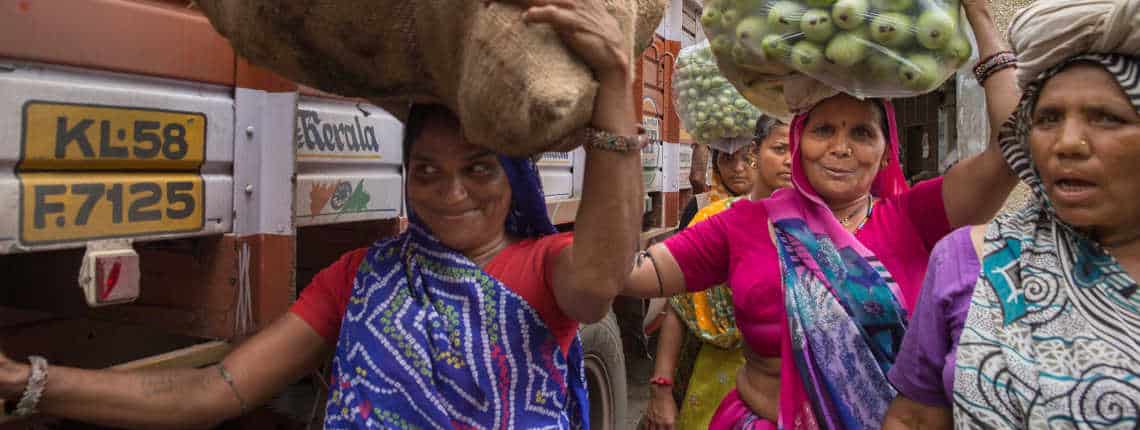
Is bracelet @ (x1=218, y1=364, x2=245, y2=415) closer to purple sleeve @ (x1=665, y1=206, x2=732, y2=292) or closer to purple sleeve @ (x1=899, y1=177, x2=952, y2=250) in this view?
purple sleeve @ (x1=665, y1=206, x2=732, y2=292)

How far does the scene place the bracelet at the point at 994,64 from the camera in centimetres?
158

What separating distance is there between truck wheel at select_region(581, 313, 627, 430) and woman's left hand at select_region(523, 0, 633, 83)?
86.5 inches

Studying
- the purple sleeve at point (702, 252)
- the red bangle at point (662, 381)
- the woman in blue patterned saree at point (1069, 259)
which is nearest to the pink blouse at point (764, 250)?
the purple sleeve at point (702, 252)

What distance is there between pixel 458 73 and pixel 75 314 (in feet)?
4.79

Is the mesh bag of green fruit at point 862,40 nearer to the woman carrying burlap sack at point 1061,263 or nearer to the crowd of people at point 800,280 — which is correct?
the crowd of people at point 800,280

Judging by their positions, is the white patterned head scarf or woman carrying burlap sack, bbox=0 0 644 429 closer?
the white patterned head scarf

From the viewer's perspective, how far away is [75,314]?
6.56 feet

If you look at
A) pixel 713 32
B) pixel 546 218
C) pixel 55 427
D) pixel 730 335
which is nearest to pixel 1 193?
pixel 546 218

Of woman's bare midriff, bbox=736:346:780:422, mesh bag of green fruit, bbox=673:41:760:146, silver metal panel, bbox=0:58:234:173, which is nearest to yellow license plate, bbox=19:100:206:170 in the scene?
silver metal panel, bbox=0:58:234:173

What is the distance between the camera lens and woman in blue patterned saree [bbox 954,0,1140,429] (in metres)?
1.11

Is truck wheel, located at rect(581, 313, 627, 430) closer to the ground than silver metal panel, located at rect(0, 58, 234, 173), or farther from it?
closer to the ground

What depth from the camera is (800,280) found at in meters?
1.78

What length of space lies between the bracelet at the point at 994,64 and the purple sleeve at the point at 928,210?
27 centimetres

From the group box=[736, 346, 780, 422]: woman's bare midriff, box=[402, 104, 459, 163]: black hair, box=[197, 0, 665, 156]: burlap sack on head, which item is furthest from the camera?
box=[736, 346, 780, 422]: woman's bare midriff
